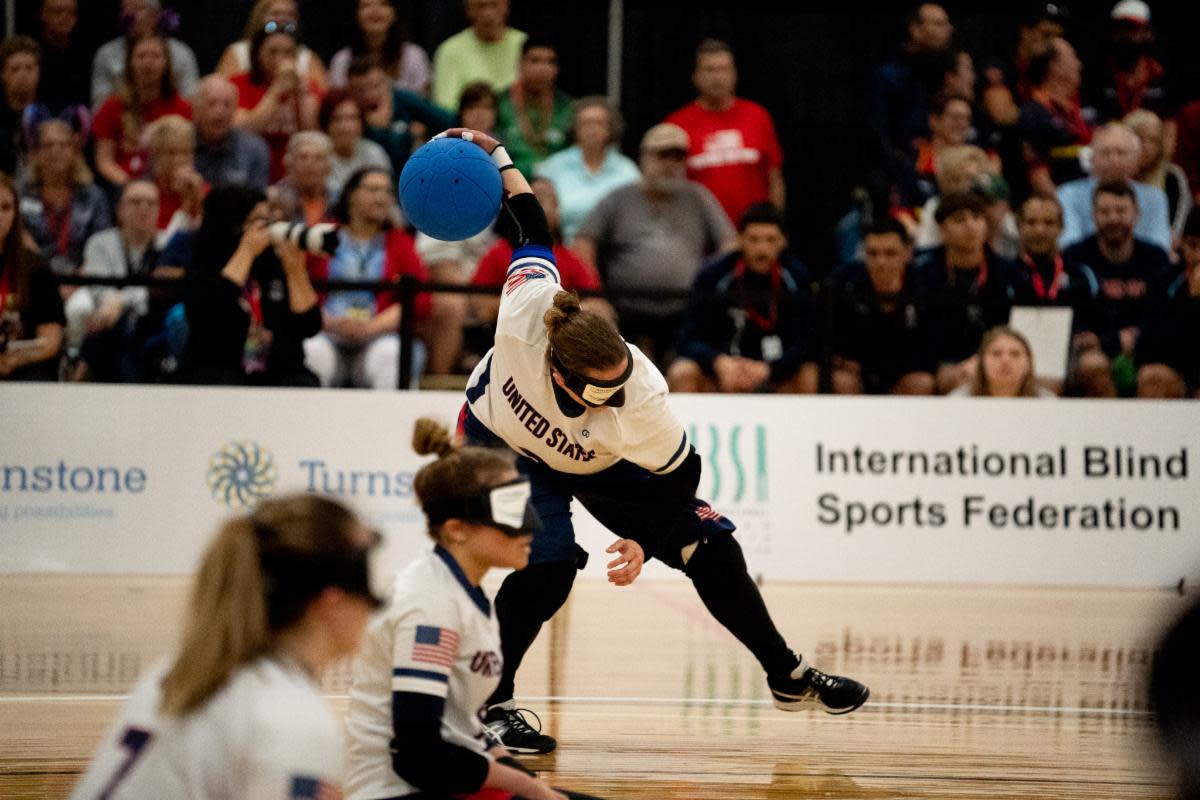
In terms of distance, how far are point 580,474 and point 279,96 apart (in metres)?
5.97

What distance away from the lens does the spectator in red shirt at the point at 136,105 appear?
34.1 feet

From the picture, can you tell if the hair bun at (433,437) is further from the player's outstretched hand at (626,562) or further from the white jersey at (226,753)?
the player's outstretched hand at (626,562)

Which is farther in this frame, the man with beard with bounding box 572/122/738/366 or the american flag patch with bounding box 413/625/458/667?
the man with beard with bounding box 572/122/738/366

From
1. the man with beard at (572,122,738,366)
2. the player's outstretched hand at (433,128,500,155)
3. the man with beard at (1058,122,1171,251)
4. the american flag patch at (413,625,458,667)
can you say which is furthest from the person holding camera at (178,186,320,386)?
the american flag patch at (413,625,458,667)

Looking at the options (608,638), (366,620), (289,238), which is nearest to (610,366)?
(366,620)

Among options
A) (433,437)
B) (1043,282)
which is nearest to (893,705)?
(433,437)

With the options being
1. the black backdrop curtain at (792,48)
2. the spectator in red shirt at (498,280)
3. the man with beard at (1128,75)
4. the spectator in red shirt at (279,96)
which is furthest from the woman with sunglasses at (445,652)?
the man with beard at (1128,75)

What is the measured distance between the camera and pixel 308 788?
2350 millimetres

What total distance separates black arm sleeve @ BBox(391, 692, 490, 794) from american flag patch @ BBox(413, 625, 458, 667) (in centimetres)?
7

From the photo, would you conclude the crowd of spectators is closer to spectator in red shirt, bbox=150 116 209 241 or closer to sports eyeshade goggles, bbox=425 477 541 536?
spectator in red shirt, bbox=150 116 209 241

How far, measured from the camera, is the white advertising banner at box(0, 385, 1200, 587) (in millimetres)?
8930

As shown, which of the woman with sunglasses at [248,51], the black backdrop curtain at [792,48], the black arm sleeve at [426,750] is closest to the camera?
the black arm sleeve at [426,750]

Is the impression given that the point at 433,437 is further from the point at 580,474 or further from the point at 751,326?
the point at 751,326

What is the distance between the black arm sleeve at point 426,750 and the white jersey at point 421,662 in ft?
0.10
